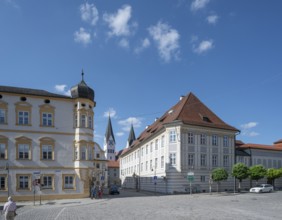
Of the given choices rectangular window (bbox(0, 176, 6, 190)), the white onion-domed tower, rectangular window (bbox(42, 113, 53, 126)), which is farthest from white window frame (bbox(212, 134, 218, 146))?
rectangular window (bbox(0, 176, 6, 190))

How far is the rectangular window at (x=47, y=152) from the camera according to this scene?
35312 millimetres

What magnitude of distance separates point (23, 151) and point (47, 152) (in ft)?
8.13

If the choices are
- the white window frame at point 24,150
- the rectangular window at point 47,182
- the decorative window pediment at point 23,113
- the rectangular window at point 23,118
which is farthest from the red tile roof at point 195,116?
the white window frame at point 24,150

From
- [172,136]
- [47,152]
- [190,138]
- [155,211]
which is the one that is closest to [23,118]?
[47,152]

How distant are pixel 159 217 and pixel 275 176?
40583 mm

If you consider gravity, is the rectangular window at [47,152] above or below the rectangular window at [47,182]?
above

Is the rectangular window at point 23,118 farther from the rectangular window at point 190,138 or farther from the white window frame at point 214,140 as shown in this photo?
the white window frame at point 214,140

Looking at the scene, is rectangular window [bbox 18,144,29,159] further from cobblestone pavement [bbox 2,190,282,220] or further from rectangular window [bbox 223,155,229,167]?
rectangular window [bbox 223,155,229,167]

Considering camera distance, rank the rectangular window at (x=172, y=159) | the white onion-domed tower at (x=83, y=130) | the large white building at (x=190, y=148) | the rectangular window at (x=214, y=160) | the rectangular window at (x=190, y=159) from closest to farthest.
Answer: the white onion-domed tower at (x=83, y=130)
the large white building at (x=190, y=148)
the rectangular window at (x=172, y=159)
the rectangular window at (x=190, y=159)
the rectangular window at (x=214, y=160)

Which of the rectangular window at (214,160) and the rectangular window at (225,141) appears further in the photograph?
the rectangular window at (225,141)

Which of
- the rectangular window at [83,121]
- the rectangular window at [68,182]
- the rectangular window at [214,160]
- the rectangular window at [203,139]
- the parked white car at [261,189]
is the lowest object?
the parked white car at [261,189]

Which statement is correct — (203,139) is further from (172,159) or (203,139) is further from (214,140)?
(172,159)

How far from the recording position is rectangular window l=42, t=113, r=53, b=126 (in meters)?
35.8

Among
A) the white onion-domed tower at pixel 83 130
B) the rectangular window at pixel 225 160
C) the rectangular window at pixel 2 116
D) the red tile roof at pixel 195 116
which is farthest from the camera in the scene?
the rectangular window at pixel 225 160
